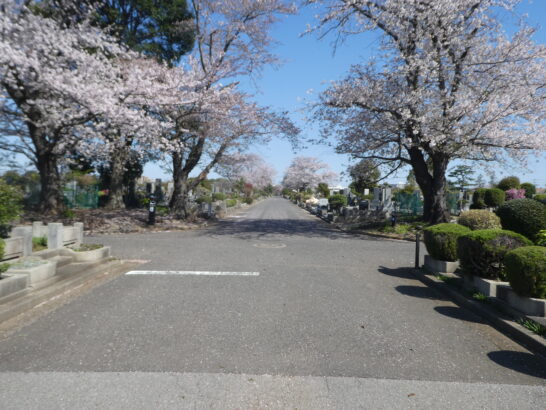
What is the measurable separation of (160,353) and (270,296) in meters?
2.61

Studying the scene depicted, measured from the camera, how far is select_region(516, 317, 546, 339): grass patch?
175 inches

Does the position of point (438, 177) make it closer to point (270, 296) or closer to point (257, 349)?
point (270, 296)

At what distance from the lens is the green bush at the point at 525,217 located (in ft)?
25.2

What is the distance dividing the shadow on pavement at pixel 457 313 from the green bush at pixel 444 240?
212 cm

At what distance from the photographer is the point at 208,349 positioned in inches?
158

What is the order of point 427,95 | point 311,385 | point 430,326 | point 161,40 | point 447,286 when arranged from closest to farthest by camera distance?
1. point 311,385
2. point 430,326
3. point 447,286
4. point 427,95
5. point 161,40

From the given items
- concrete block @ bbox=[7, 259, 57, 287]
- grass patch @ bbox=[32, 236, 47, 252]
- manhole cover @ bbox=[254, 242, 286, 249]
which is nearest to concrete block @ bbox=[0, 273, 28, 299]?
concrete block @ bbox=[7, 259, 57, 287]

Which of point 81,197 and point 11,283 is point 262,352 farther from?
point 81,197

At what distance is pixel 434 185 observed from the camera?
59.7ft

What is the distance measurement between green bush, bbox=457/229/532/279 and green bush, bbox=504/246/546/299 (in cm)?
107

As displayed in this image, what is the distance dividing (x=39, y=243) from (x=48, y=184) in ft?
35.9

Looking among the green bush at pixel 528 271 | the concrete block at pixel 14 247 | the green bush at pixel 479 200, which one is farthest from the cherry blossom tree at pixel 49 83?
the green bush at pixel 479 200

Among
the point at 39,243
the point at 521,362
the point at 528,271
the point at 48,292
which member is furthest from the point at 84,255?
the point at 528,271

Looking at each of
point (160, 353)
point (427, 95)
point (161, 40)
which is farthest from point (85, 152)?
point (160, 353)
